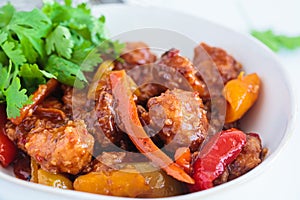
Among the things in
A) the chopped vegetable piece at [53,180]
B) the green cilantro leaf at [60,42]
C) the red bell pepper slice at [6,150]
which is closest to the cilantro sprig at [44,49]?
the green cilantro leaf at [60,42]

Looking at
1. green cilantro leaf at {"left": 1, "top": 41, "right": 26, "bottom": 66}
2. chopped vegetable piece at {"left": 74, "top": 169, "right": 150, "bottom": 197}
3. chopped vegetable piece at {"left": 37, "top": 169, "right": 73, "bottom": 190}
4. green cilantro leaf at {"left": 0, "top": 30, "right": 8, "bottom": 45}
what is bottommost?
chopped vegetable piece at {"left": 37, "top": 169, "right": 73, "bottom": 190}

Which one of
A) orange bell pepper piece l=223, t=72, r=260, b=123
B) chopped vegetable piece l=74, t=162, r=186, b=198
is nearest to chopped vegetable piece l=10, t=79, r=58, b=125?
chopped vegetable piece l=74, t=162, r=186, b=198

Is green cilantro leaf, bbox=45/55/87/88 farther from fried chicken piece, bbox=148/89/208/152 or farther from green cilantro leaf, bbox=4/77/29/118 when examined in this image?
fried chicken piece, bbox=148/89/208/152

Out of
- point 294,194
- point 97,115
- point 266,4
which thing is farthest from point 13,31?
point 266,4

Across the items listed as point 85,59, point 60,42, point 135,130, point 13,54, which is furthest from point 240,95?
point 13,54

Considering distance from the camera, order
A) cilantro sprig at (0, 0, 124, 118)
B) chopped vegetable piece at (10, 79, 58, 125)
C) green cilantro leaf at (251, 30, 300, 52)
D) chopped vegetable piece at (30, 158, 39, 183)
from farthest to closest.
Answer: green cilantro leaf at (251, 30, 300, 52) → cilantro sprig at (0, 0, 124, 118) → chopped vegetable piece at (10, 79, 58, 125) → chopped vegetable piece at (30, 158, 39, 183)

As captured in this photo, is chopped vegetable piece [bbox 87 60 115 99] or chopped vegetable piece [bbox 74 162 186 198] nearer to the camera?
chopped vegetable piece [bbox 74 162 186 198]

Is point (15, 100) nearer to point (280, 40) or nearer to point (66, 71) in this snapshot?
point (66, 71)
